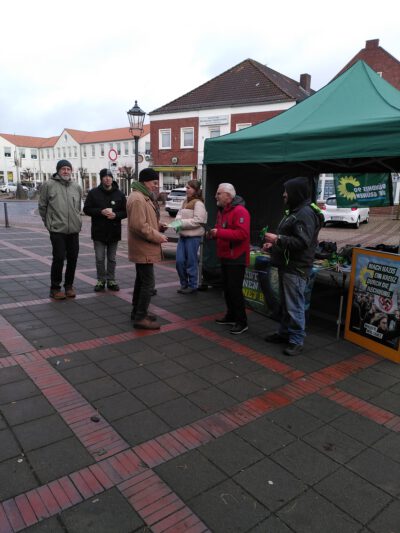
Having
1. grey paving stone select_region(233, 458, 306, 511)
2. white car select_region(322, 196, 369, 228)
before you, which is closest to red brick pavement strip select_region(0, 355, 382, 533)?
grey paving stone select_region(233, 458, 306, 511)

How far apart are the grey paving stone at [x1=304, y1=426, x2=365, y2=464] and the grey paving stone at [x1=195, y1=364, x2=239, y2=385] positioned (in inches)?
38.0

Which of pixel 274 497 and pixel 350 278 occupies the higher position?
pixel 350 278

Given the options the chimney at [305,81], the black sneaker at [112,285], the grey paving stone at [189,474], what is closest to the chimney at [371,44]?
the chimney at [305,81]

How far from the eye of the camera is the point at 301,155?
4629 mm

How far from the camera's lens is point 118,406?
3100mm

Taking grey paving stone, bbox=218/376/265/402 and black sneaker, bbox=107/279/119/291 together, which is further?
black sneaker, bbox=107/279/119/291

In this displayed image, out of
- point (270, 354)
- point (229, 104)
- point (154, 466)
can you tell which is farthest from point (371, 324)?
point (229, 104)

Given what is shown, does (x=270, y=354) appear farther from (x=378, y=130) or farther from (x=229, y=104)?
(x=229, y=104)

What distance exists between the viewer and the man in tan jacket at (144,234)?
14.0 ft

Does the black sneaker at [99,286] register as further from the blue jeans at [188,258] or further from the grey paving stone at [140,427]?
the grey paving stone at [140,427]

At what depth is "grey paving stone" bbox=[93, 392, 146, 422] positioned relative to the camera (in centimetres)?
299

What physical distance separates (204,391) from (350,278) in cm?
216

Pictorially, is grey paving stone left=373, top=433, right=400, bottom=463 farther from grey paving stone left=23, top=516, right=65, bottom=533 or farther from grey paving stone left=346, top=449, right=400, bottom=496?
grey paving stone left=23, top=516, right=65, bottom=533

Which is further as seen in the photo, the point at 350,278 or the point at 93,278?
the point at 93,278
